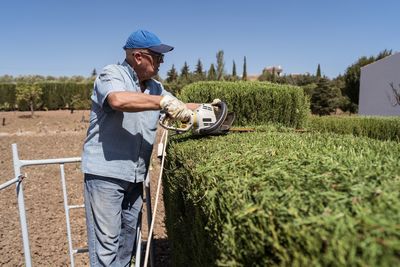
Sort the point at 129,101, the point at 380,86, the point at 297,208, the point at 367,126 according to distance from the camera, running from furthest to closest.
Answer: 1. the point at 380,86
2. the point at 367,126
3. the point at 129,101
4. the point at 297,208

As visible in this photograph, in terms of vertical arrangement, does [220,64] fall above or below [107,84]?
above

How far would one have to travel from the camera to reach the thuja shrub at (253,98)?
4.80 metres

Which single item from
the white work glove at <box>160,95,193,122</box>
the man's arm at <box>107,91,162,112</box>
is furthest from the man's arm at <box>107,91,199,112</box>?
the white work glove at <box>160,95,193,122</box>

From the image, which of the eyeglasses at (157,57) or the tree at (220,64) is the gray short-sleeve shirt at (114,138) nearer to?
the eyeglasses at (157,57)

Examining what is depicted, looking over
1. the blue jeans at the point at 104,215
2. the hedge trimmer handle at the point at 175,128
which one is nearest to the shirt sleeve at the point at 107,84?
the hedge trimmer handle at the point at 175,128

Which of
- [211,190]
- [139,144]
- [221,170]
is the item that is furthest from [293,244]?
[139,144]

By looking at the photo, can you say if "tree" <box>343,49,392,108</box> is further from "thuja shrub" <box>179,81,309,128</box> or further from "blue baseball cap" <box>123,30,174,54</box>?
"blue baseball cap" <box>123,30,174,54</box>

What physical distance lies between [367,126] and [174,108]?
815 cm

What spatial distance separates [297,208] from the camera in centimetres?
100

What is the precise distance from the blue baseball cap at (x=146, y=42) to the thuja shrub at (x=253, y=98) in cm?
193

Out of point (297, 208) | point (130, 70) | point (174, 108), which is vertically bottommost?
point (297, 208)

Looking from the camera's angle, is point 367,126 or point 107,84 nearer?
point 107,84

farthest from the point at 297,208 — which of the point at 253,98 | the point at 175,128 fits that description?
the point at 253,98

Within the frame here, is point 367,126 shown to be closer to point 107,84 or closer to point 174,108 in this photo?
point 174,108
